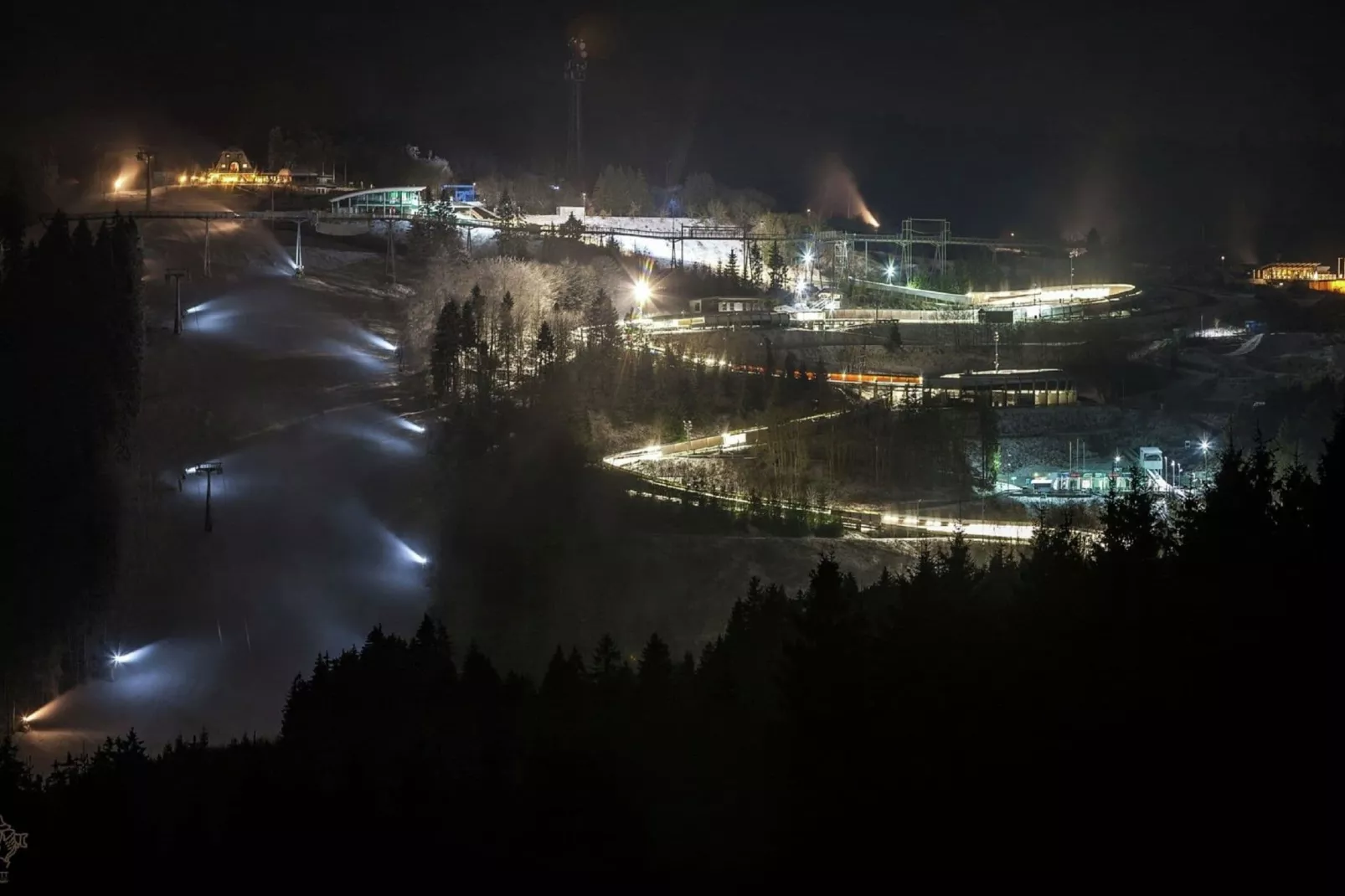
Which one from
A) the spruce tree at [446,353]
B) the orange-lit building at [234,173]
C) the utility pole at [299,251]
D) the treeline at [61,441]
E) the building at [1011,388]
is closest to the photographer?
the treeline at [61,441]

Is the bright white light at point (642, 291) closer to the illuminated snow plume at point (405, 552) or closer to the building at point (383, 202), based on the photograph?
the building at point (383, 202)

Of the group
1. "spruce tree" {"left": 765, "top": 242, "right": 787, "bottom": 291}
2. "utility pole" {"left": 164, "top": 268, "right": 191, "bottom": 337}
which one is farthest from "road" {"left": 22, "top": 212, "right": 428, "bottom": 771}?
"spruce tree" {"left": 765, "top": 242, "right": 787, "bottom": 291}

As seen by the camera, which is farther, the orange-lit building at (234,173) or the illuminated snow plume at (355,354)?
the orange-lit building at (234,173)

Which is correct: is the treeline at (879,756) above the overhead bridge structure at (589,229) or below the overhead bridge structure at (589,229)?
below

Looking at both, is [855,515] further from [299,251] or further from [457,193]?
[457,193]

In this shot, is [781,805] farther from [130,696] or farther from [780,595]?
[130,696]

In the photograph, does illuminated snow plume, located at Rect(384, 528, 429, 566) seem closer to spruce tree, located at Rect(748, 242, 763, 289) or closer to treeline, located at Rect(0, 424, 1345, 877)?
treeline, located at Rect(0, 424, 1345, 877)

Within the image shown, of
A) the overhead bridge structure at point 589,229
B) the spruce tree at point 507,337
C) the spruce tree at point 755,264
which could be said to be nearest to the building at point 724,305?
the spruce tree at point 755,264

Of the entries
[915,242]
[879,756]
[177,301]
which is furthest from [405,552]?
[915,242]
